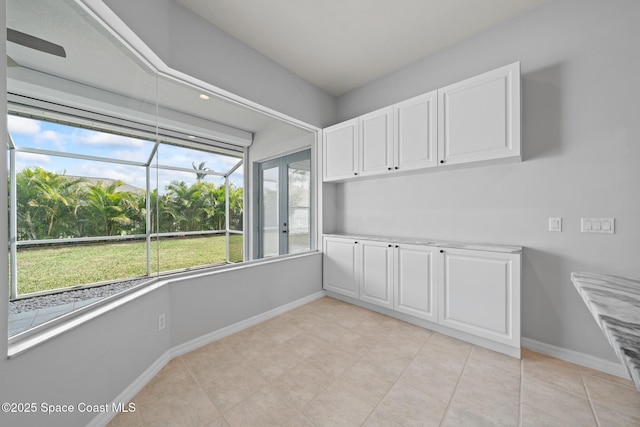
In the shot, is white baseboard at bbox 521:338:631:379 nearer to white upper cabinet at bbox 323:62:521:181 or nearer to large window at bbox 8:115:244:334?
white upper cabinet at bbox 323:62:521:181

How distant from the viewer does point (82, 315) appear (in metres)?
1.33

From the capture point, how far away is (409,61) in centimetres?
275

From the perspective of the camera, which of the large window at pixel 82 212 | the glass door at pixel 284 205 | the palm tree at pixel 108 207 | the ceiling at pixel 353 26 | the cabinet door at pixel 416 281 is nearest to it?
the large window at pixel 82 212

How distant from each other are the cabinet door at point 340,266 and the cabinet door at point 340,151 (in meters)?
0.86

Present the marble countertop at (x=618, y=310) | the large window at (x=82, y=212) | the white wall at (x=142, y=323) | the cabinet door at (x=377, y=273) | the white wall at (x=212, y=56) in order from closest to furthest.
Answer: the marble countertop at (x=618, y=310) < the white wall at (x=142, y=323) < the large window at (x=82, y=212) < the white wall at (x=212, y=56) < the cabinet door at (x=377, y=273)

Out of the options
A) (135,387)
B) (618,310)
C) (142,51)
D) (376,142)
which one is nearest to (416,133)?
(376,142)

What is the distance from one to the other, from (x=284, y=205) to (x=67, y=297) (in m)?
2.75

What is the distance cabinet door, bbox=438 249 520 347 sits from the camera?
74.5 inches

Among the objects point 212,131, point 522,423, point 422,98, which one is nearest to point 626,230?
point 522,423

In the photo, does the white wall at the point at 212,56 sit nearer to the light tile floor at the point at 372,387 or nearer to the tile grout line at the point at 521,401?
the light tile floor at the point at 372,387

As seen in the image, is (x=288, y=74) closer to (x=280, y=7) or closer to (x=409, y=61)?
(x=280, y=7)

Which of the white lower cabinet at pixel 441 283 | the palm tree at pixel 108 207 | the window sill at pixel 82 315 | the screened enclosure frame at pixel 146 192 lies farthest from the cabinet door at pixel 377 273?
the palm tree at pixel 108 207

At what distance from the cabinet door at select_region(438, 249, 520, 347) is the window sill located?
214 cm

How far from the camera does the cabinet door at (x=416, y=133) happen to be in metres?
2.33
